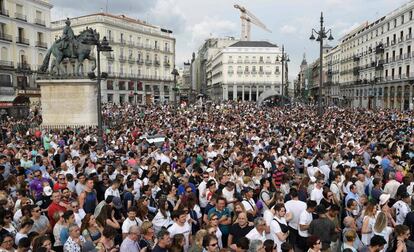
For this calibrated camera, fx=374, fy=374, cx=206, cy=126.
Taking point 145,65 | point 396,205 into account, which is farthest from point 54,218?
point 145,65

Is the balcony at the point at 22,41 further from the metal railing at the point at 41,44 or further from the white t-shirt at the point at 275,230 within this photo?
the white t-shirt at the point at 275,230

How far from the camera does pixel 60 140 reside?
16219 millimetres

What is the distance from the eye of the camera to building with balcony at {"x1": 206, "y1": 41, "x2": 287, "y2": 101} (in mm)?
96562

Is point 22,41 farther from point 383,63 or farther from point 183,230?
point 383,63

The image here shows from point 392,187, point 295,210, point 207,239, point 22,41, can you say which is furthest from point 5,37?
point 207,239

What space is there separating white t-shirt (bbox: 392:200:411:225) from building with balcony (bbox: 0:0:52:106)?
44.0 metres

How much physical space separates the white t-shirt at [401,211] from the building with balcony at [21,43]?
43977 millimetres

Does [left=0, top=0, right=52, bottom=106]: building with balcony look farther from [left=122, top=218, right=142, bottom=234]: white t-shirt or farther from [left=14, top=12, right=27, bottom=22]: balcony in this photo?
[left=122, top=218, right=142, bottom=234]: white t-shirt

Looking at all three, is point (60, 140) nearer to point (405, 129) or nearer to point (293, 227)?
point (293, 227)

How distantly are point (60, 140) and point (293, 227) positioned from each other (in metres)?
12.5

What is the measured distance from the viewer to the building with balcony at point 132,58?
216ft

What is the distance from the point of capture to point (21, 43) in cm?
4725

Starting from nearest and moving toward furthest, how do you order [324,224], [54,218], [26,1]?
[324,224], [54,218], [26,1]

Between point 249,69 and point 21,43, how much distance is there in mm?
60609
